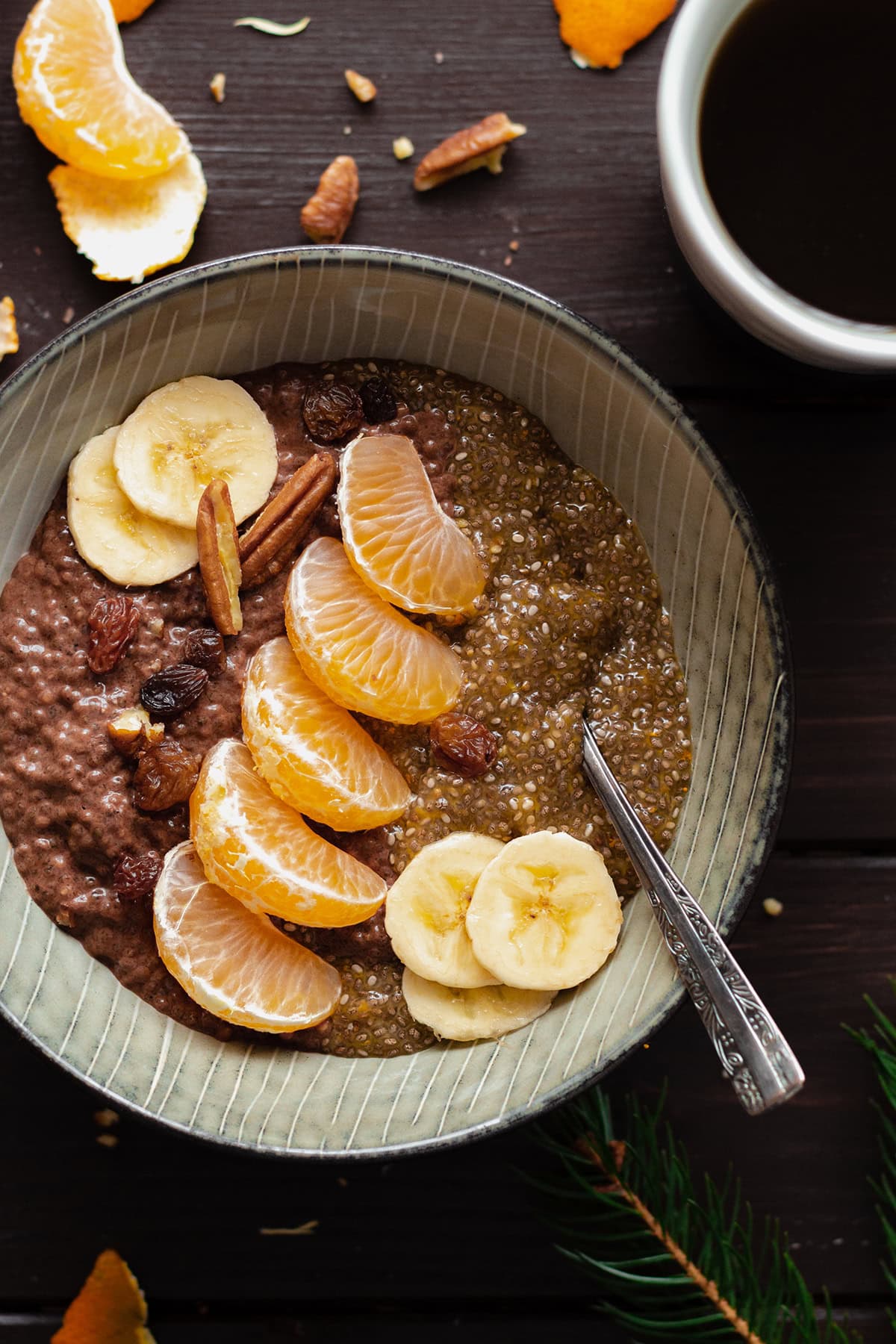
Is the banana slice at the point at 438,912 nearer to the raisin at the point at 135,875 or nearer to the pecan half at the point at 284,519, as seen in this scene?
the raisin at the point at 135,875

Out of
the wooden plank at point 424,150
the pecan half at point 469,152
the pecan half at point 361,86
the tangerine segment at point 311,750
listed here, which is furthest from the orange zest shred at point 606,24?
the tangerine segment at point 311,750

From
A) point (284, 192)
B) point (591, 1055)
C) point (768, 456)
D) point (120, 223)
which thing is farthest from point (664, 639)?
point (120, 223)

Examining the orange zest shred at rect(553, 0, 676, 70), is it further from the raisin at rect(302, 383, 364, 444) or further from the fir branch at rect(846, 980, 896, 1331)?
the fir branch at rect(846, 980, 896, 1331)

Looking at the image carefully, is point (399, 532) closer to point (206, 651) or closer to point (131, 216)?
point (206, 651)

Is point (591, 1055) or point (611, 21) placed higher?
point (611, 21)

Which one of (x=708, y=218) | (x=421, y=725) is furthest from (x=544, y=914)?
(x=708, y=218)

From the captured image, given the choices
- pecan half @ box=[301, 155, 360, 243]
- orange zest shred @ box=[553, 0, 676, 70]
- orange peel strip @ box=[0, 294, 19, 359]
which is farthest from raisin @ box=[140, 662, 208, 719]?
orange zest shred @ box=[553, 0, 676, 70]

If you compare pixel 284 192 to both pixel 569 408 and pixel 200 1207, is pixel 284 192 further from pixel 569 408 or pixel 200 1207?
pixel 200 1207
